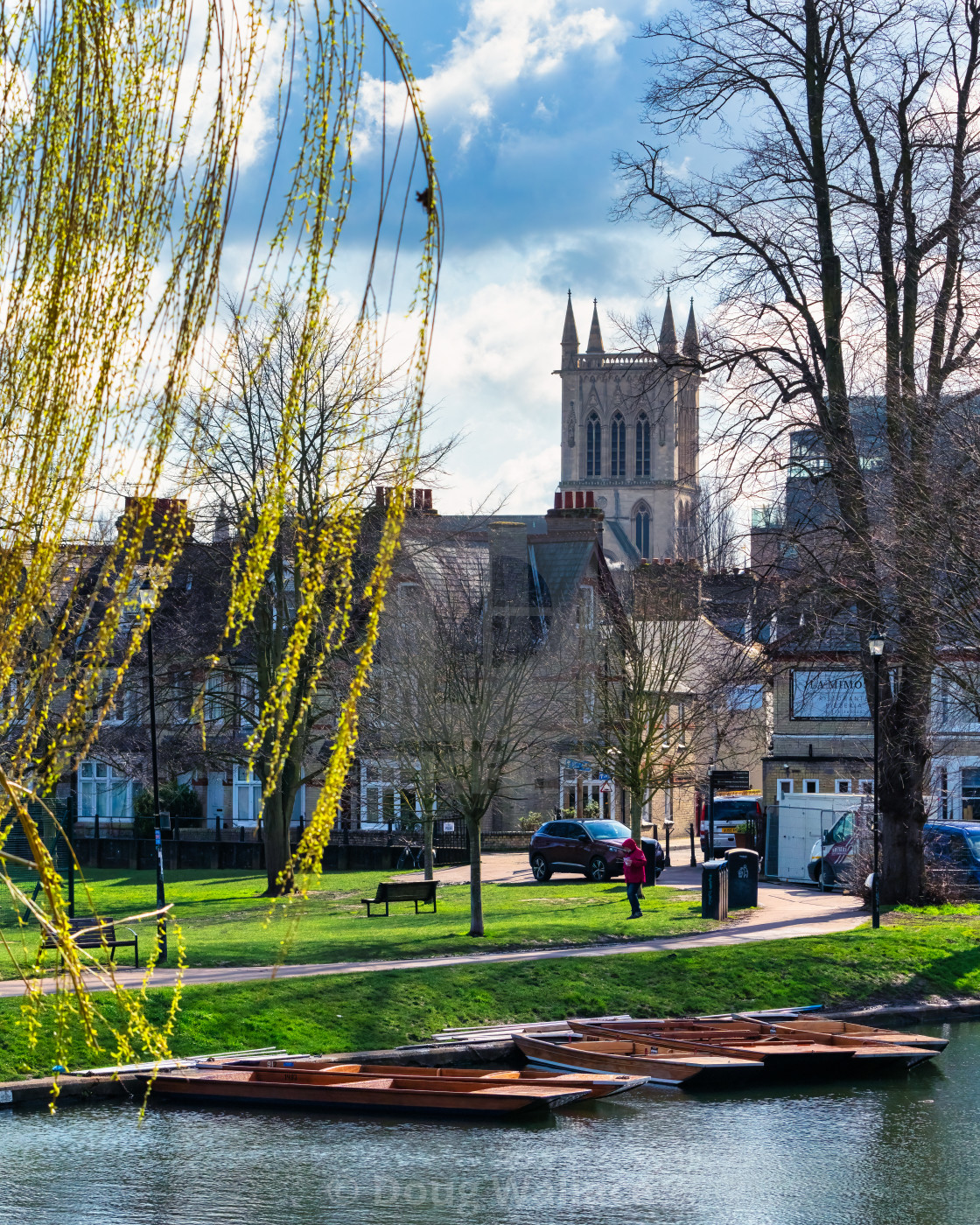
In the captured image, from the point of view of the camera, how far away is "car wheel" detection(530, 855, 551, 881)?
3759cm

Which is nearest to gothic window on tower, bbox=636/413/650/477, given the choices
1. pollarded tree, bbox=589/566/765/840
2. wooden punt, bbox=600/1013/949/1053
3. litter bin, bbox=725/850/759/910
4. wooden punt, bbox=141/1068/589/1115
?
pollarded tree, bbox=589/566/765/840

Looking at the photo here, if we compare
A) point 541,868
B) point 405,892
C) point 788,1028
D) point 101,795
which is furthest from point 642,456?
point 788,1028

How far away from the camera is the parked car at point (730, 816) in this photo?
44.9m

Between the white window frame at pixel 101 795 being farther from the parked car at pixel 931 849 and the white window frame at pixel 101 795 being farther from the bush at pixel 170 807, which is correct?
the parked car at pixel 931 849

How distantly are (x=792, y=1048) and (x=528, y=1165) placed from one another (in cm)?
473

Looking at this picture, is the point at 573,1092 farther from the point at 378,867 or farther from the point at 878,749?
the point at 378,867

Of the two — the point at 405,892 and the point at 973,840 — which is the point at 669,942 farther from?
the point at 973,840

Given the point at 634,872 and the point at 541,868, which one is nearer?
the point at 634,872

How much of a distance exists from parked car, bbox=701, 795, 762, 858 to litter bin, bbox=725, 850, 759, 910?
14.7 metres

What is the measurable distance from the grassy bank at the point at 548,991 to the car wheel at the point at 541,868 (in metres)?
13.8

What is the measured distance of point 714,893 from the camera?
2723 centimetres

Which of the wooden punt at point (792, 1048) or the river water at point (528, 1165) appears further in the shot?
the wooden punt at point (792, 1048)

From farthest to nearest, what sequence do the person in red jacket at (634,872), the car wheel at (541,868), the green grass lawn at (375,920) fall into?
the car wheel at (541,868) < the person in red jacket at (634,872) < the green grass lawn at (375,920)

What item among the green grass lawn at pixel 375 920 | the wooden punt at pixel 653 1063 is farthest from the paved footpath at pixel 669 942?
the wooden punt at pixel 653 1063
